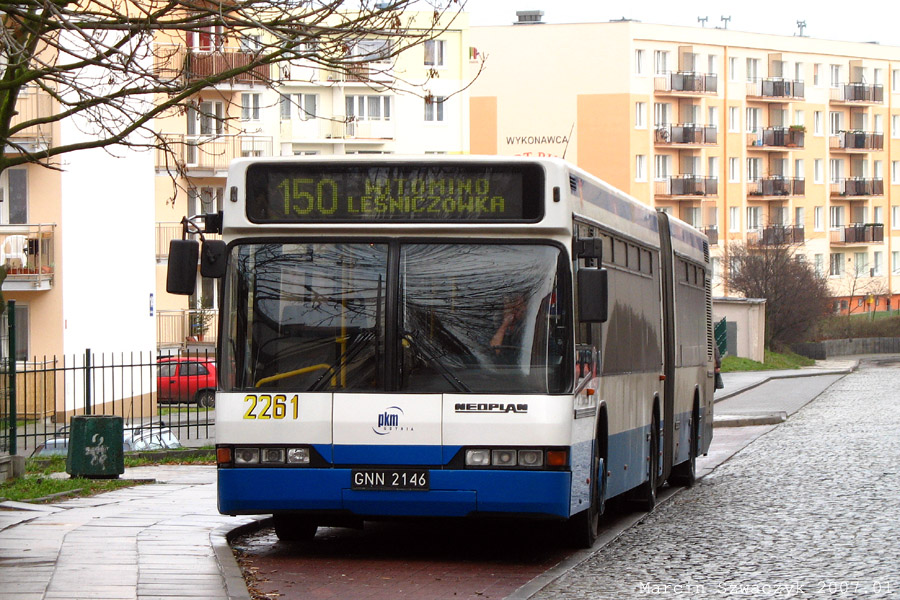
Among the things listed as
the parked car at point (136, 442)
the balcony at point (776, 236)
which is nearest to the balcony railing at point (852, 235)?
the balcony at point (776, 236)

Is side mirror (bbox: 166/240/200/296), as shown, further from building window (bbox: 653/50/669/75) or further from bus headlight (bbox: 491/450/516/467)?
building window (bbox: 653/50/669/75)

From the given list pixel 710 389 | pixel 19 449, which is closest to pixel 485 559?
pixel 710 389

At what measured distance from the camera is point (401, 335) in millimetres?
10578

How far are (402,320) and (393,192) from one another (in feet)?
3.09

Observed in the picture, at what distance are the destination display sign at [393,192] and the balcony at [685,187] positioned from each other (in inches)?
3260

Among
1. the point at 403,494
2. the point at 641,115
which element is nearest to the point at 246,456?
the point at 403,494

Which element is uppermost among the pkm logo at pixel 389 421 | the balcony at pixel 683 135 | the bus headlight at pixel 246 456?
the balcony at pixel 683 135

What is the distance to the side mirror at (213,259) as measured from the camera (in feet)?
35.5

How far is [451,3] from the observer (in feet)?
40.8

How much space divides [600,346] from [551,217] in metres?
1.61

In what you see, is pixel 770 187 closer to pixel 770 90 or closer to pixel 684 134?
pixel 770 90

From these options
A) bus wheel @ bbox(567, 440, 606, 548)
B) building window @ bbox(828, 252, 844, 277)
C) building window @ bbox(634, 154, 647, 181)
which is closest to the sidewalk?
bus wheel @ bbox(567, 440, 606, 548)

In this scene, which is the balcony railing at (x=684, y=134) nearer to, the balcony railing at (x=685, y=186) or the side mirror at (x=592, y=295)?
the balcony railing at (x=685, y=186)

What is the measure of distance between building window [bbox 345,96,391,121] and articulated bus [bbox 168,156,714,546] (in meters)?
67.9
